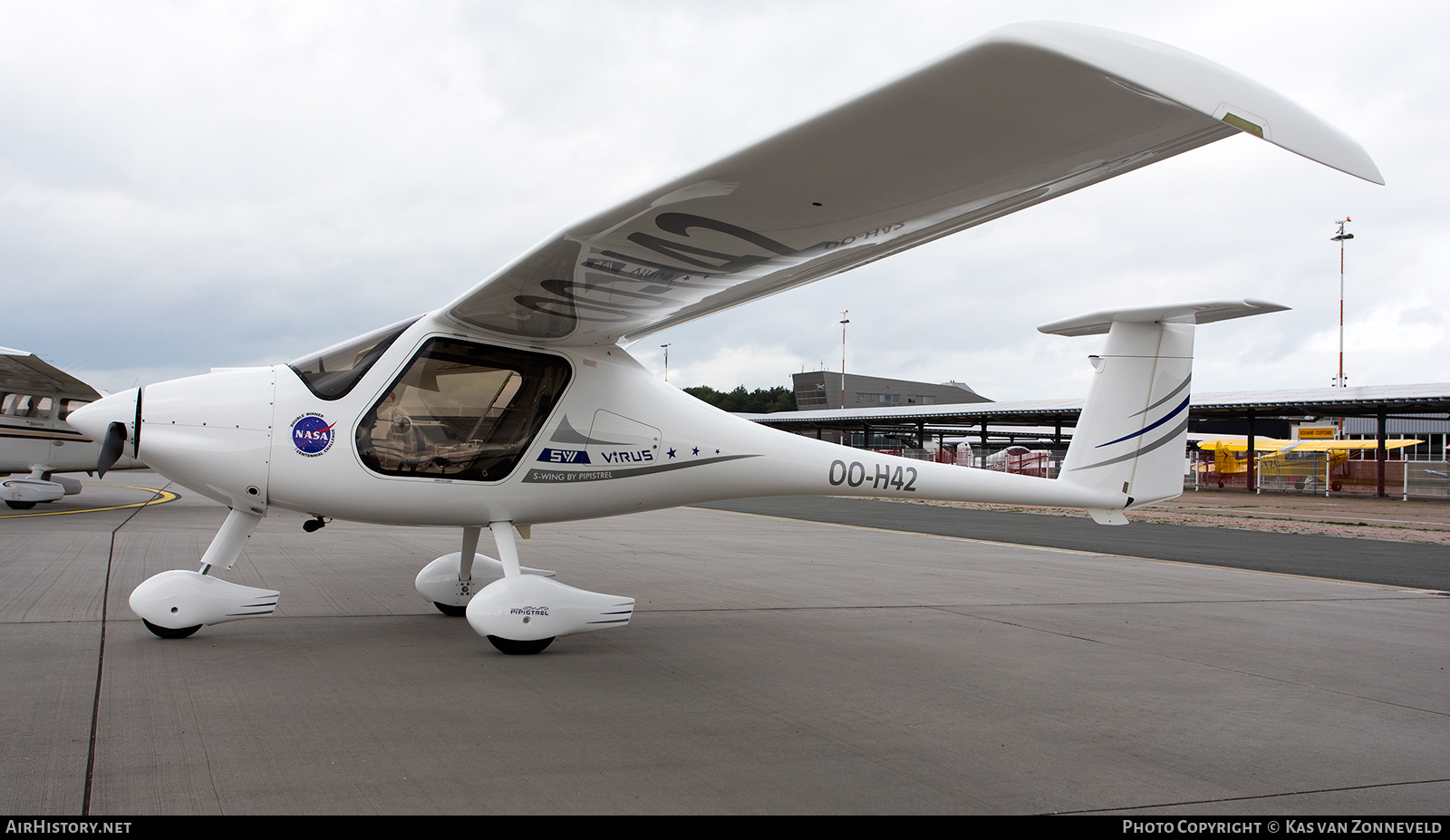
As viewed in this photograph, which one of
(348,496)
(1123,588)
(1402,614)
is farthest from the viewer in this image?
(1123,588)

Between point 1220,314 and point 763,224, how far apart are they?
4.16 m

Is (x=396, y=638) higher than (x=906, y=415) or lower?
lower

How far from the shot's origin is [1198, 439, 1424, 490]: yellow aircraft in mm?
40969

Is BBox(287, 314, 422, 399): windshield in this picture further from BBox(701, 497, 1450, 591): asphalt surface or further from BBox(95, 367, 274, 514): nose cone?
BBox(701, 497, 1450, 591): asphalt surface

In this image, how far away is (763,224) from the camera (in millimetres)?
4344

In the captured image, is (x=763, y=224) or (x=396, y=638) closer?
(x=763, y=224)

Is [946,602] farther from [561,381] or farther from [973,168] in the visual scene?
[973,168]

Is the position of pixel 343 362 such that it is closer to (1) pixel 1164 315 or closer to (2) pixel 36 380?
(1) pixel 1164 315

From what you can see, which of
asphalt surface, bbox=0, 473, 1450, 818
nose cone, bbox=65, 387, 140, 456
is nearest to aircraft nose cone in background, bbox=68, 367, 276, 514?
nose cone, bbox=65, 387, 140, 456

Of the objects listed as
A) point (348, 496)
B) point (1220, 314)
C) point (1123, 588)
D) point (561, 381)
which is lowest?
point (1123, 588)

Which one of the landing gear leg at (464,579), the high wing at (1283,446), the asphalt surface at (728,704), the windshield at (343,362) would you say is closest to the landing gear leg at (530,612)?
the asphalt surface at (728,704)

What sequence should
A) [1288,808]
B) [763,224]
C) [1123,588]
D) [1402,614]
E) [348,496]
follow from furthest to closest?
[1123,588] → [1402,614] → [348,496] → [763,224] → [1288,808]

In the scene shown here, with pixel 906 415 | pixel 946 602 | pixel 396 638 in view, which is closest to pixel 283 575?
pixel 396 638

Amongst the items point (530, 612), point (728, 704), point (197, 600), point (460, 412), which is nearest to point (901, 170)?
point (728, 704)
